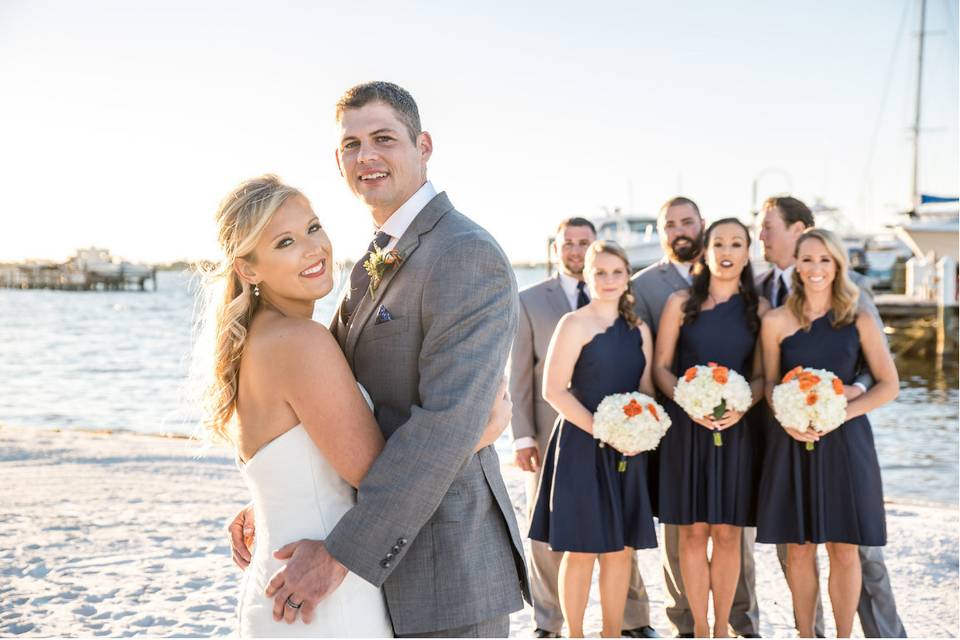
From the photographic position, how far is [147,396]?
2280cm

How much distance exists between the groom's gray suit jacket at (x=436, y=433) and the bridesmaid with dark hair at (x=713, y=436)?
95.0 inches

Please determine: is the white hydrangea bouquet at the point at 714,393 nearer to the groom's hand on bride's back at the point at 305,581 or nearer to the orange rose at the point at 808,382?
the orange rose at the point at 808,382

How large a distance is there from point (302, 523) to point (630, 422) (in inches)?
99.0

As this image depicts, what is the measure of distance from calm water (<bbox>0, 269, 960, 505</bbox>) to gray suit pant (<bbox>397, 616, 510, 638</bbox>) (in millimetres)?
954

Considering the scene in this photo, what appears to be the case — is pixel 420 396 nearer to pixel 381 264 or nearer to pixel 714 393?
pixel 381 264

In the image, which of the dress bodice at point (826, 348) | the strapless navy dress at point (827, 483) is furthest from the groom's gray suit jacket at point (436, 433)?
the dress bodice at point (826, 348)

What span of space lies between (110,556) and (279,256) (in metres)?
4.88

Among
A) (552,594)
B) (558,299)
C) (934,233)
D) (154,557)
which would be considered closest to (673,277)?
(558,299)

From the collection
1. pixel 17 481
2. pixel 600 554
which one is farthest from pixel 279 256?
pixel 17 481

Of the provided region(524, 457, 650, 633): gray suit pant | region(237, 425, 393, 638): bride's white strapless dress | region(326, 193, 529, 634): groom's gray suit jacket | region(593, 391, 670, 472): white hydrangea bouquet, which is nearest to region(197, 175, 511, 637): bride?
region(237, 425, 393, 638): bride's white strapless dress

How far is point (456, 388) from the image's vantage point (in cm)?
227

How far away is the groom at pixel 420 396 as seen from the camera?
7.38ft

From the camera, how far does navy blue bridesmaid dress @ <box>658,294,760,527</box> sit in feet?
15.6

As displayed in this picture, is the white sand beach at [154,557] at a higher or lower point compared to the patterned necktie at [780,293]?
lower
